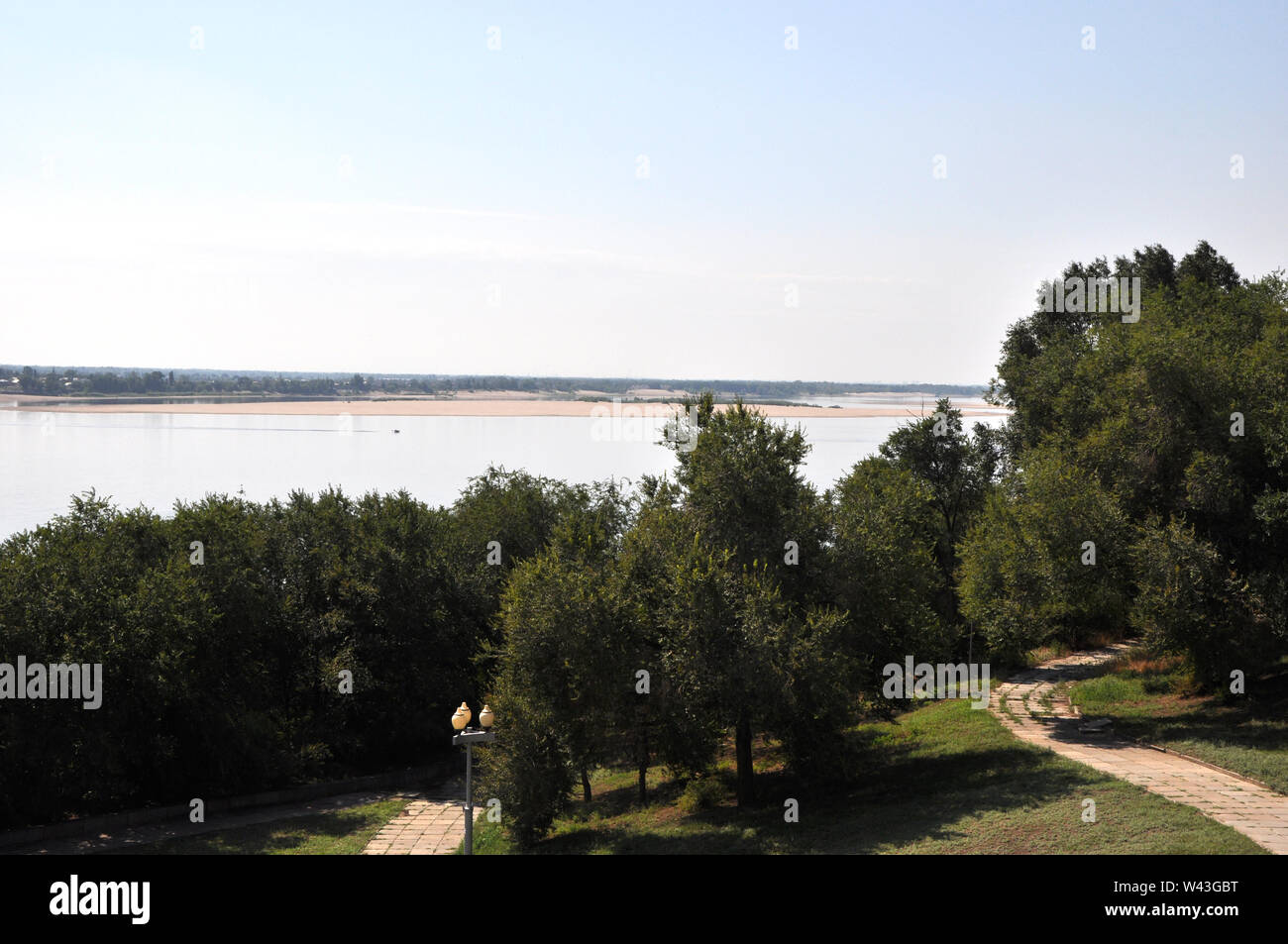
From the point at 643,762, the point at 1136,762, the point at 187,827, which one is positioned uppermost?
the point at 1136,762

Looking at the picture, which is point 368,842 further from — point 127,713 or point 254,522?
point 254,522

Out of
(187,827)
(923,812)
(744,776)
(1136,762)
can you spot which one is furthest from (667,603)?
(187,827)

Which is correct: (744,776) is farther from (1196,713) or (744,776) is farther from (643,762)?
(1196,713)

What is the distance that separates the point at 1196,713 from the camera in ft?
81.4

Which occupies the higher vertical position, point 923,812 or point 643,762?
point 923,812

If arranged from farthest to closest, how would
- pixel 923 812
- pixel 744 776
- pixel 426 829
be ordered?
pixel 426 829, pixel 744 776, pixel 923 812

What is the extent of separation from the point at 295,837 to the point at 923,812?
14406 millimetres

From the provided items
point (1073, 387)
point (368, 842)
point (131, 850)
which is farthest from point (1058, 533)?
point (131, 850)

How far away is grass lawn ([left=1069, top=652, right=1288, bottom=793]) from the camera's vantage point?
20.3 metres

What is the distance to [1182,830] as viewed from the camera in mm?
15773

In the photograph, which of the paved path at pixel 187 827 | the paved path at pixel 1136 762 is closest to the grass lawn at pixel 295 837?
the paved path at pixel 187 827

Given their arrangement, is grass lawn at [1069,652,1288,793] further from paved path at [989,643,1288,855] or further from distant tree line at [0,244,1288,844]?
distant tree line at [0,244,1288,844]

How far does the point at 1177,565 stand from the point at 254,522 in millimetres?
27467
